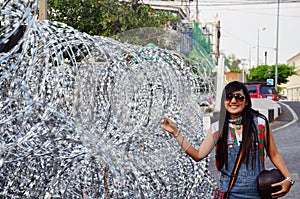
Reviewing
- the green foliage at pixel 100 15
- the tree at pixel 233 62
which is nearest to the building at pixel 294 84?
the tree at pixel 233 62

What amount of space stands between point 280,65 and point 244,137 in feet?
236

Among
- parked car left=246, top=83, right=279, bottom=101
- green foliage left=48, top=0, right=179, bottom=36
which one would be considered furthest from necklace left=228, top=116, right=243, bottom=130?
parked car left=246, top=83, right=279, bottom=101

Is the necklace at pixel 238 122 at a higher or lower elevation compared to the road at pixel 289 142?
higher

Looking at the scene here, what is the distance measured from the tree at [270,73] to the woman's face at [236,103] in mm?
66644

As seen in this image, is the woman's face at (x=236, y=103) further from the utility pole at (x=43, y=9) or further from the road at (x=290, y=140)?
the utility pole at (x=43, y=9)

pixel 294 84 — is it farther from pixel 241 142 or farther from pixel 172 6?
pixel 241 142

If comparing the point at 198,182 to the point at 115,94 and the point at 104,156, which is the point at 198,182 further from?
the point at 104,156

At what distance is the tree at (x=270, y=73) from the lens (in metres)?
72.8

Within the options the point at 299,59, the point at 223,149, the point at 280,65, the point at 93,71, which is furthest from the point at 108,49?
the point at 299,59

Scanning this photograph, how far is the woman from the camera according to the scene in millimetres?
3969

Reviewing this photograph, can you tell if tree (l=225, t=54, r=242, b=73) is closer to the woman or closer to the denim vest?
the woman

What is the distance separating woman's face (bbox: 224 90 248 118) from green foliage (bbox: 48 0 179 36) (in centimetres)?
1359

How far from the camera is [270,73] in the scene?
69562mm

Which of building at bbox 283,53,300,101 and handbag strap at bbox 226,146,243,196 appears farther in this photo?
building at bbox 283,53,300,101
